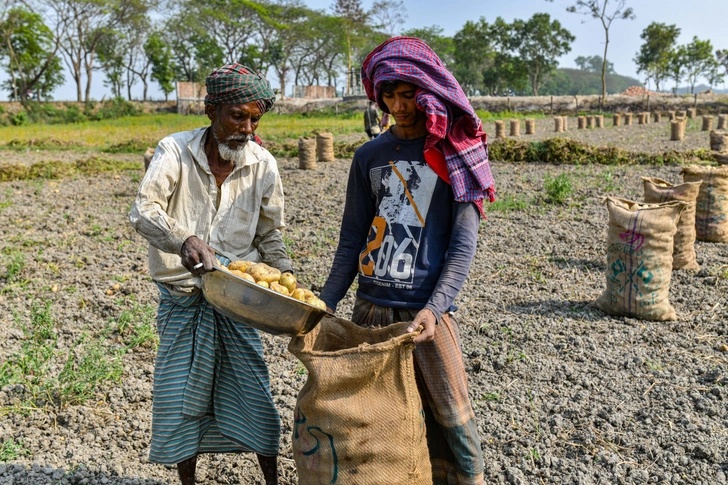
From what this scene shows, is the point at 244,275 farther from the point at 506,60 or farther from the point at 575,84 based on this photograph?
the point at 575,84

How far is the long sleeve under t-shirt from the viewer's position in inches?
74.2

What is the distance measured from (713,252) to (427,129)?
4890mm

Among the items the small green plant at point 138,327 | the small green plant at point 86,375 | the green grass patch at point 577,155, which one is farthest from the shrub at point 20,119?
the small green plant at point 86,375

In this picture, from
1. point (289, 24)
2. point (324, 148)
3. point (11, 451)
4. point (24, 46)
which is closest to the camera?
point (11, 451)

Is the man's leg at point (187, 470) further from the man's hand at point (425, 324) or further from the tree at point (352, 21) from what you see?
the tree at point (352, 21)

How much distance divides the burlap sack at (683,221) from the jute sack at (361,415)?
13.6ft

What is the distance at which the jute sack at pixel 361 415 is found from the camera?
5.55 ft

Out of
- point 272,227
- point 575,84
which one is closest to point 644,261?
point 272,227

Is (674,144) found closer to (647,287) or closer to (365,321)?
(647,287)

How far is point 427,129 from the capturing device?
1.81m

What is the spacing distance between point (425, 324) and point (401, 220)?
35cm

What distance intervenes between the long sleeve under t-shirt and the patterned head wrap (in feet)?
1.39

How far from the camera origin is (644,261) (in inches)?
162

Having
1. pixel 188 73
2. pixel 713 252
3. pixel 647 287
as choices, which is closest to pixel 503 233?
pixel 713 252
